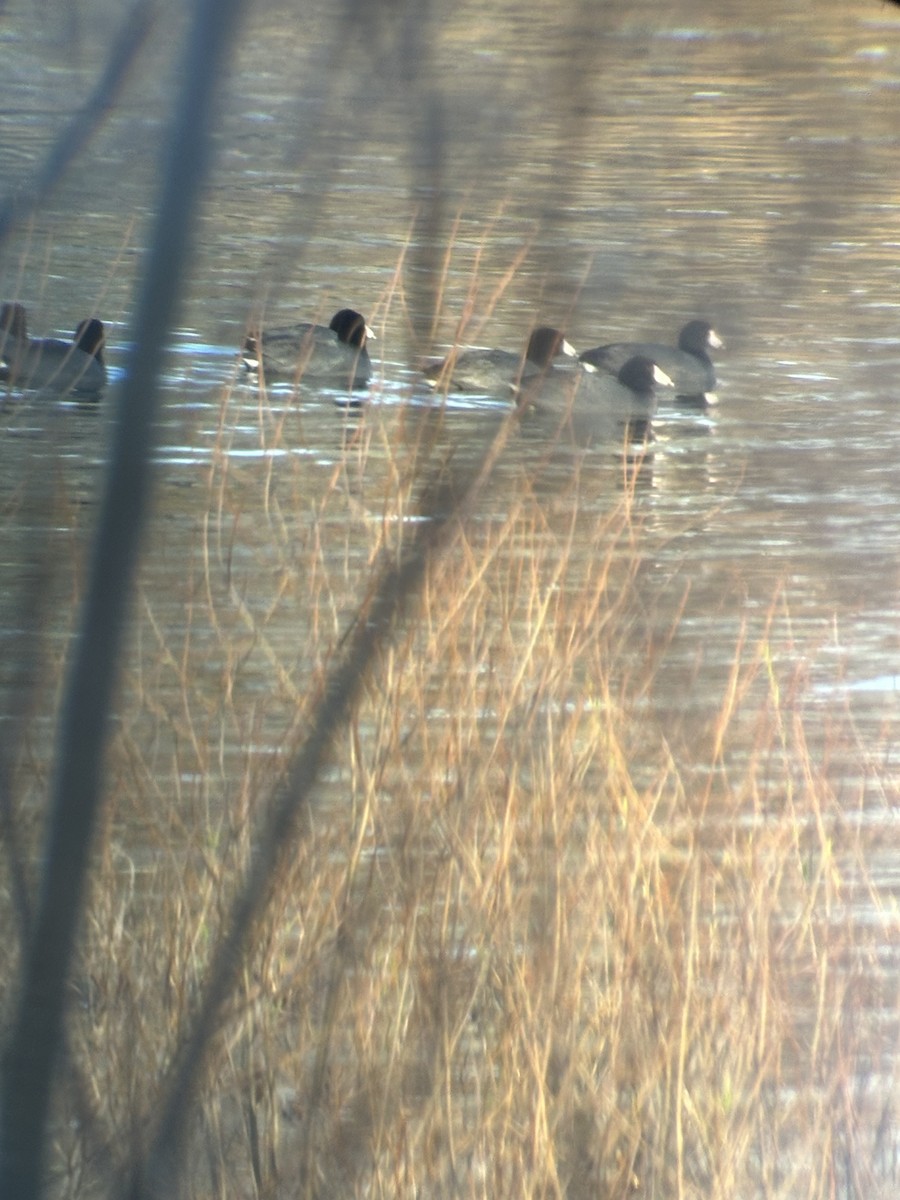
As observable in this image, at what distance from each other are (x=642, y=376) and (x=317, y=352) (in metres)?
0.24

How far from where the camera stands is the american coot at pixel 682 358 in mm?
1220

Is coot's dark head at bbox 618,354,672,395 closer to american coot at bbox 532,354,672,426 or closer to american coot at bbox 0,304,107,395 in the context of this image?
american coot at bbox 532,354,672,426

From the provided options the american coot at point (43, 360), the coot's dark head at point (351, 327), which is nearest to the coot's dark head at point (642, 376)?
the coot's dark head at point (351, 327)

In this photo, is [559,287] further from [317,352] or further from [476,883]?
[476,883]

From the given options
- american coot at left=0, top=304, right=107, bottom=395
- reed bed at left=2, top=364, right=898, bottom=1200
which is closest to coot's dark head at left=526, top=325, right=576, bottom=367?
reed bed at left=2, top=364, right=898, bottom=1200

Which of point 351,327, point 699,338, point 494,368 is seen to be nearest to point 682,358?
point 699,338

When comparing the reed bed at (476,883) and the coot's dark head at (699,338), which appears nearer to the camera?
the reed bed at (476,883)

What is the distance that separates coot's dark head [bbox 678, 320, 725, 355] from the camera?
A: 4.13ft

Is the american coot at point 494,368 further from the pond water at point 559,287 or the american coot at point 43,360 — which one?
the american coot at point 43,360

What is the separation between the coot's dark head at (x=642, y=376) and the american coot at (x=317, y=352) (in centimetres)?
20

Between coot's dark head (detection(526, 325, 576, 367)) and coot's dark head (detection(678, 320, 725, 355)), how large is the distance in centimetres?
10

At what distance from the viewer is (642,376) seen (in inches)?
45.7

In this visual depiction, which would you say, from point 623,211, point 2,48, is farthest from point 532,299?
point 2,48

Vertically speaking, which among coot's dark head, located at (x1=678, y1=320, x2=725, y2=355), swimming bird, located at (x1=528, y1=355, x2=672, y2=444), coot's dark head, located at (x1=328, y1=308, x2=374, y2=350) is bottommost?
swimming bird, located at (x1=528, y1=355, x2=672, y2=444)
